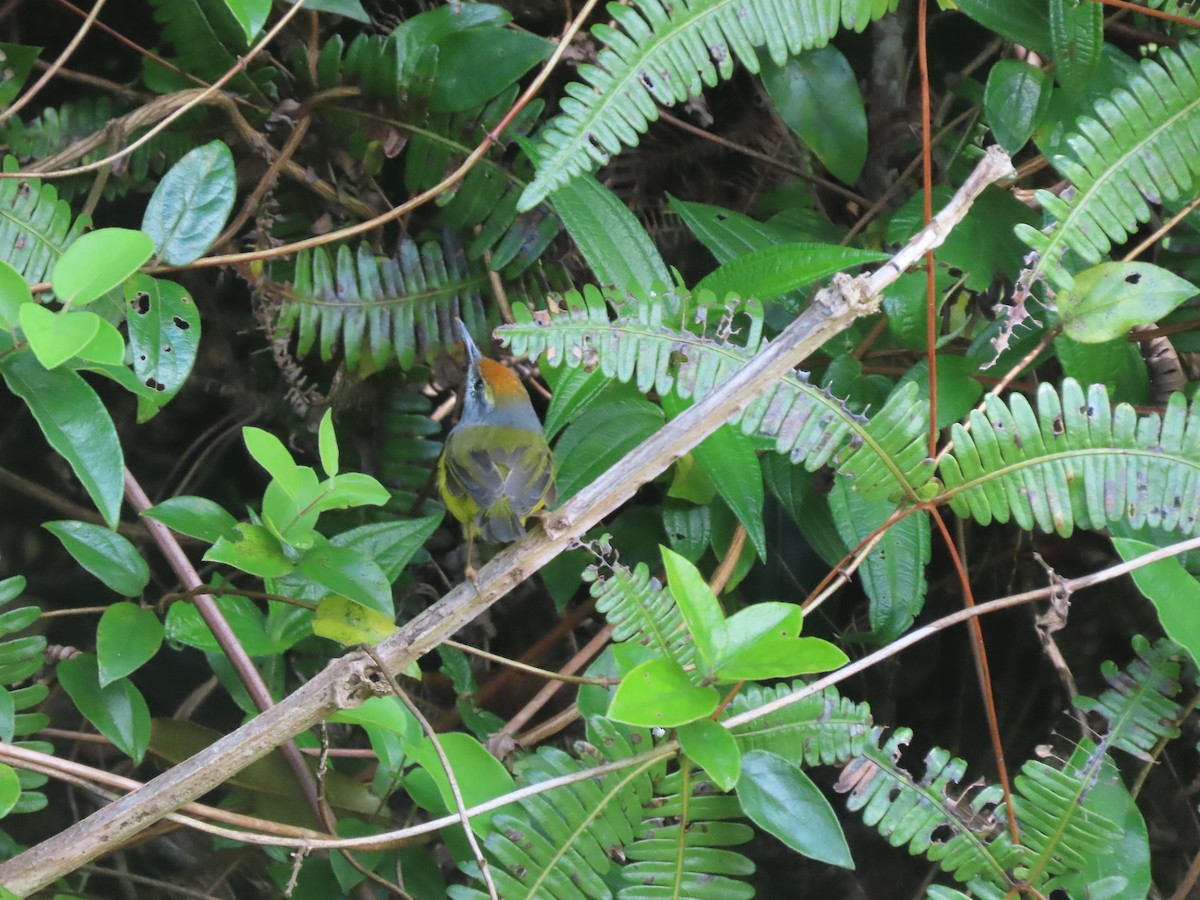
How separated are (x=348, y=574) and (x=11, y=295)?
48 cm

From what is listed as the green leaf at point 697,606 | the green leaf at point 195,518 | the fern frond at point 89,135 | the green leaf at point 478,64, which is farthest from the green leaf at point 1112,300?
the fern frond at point 89,135

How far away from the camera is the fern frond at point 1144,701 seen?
53.7 inches

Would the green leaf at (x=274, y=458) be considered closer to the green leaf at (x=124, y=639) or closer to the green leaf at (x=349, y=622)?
the green leaf at (x=349, y=622)

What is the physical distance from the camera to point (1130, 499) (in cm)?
124

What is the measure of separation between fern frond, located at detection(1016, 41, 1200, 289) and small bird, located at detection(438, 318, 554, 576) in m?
0.80

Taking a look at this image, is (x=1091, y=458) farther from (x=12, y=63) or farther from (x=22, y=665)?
(x=12, y=63)

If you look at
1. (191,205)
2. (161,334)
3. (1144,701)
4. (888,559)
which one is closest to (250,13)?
(191,205)

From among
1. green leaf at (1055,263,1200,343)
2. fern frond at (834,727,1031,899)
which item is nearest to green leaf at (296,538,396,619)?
fern frond at (834,727,1031,899)

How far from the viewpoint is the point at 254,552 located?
1212 millimetres

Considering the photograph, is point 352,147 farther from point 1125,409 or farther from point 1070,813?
point 1070,813

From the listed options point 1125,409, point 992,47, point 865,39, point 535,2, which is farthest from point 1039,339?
point 535,2

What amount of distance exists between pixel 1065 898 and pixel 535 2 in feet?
5.92

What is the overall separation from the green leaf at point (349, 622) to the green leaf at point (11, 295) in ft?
1.53

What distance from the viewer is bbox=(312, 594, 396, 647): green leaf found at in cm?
123
